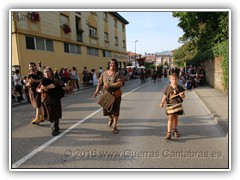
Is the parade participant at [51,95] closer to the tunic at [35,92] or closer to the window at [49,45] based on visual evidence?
the tunic at [35,92]

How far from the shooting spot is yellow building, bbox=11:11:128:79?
1437 centimetres

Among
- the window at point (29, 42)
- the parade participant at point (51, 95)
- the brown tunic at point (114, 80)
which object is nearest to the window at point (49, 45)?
the window at point (29, 42)

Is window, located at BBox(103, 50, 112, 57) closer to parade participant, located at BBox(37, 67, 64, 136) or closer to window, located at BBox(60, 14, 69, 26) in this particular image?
window, located at BBox(60, 14, 69, 26)

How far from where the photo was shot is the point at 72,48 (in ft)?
68.4

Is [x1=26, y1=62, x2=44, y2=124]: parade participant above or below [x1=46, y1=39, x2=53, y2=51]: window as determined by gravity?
below

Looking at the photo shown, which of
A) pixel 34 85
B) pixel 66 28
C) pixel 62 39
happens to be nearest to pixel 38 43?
pixel 62 39

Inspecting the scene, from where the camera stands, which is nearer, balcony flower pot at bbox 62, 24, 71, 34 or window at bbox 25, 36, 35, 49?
window at bbox 25, 36, 35, 49

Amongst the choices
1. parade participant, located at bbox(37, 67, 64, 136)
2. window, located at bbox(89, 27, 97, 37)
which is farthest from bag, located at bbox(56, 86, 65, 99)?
window, located at bbox(89, 27, 97, 37)

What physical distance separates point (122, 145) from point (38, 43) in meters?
14.1

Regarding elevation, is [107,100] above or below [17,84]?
below

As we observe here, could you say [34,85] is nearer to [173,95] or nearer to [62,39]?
[173,95]
